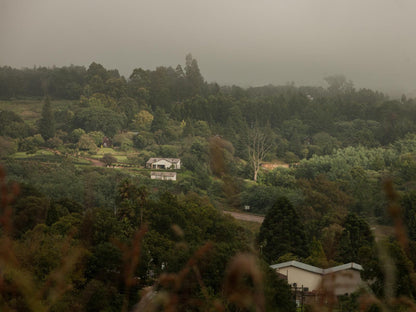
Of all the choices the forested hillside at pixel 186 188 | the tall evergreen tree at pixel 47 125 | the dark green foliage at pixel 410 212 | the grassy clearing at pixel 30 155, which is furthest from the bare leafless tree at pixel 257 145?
the tall evergreen tree at pixel 47 125

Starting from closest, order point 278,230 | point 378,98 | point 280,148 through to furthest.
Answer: point 278,230
point 280,148
point 378,98

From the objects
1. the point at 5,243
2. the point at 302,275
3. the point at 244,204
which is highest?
the point at 5,243

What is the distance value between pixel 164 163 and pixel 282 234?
12.4 meters

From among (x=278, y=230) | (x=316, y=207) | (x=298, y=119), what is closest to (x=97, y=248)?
(x=278, y=230)

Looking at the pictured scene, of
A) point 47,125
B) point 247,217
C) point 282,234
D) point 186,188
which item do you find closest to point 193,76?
point 47,125

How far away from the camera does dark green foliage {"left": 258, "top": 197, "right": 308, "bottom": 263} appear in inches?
385

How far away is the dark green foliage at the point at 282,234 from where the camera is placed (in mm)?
9781

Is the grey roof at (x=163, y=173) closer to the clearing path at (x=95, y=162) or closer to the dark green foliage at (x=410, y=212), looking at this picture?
the clearing path at (x=95, y=162)

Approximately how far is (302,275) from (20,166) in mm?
13953

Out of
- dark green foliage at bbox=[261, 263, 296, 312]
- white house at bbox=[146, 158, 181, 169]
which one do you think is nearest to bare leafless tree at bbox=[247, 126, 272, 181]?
white house at bbox=[146, 158, 181, 169]

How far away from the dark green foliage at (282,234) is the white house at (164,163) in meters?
11.5

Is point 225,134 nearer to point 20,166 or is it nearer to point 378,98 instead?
point 20,166

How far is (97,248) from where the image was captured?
649cm

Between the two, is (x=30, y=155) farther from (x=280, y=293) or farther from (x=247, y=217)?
(x=280, y=293)
